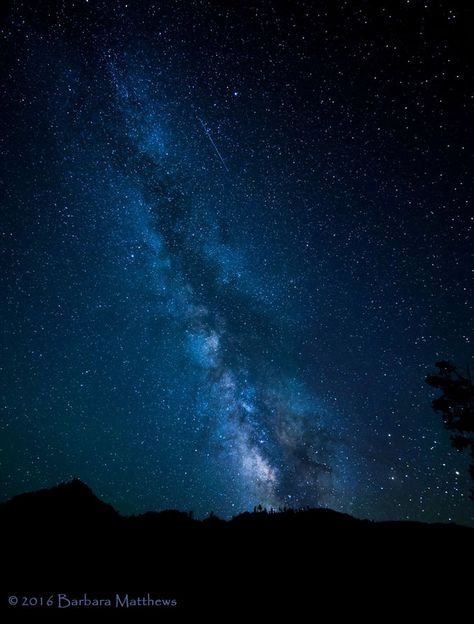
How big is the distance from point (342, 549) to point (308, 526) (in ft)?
5.22

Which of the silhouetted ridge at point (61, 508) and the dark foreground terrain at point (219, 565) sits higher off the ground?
the silhouetted ridge at point (61, 508)

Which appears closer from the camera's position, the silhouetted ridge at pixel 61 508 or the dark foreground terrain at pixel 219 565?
the dark foreground terrain at pixel 219 565

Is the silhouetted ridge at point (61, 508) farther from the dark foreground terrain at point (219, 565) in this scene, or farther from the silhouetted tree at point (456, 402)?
the silhouetted tree at point (456, 402)

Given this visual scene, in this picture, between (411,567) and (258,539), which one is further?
(258,539)

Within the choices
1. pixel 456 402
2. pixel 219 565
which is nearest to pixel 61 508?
pixel 219 565

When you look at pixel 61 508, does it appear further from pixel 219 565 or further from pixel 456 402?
pixel 456 402

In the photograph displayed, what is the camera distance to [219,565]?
30.1 ft

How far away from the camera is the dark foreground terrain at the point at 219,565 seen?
7.46 m

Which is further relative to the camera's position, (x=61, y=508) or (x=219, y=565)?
(x=61, y=508)

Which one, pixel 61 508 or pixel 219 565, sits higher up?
pixel 61 508

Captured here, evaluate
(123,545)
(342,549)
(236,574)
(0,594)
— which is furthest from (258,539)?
(0,594)

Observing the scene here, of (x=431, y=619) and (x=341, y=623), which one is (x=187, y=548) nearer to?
(x=341, y=623)

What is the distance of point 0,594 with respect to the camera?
24.1ft

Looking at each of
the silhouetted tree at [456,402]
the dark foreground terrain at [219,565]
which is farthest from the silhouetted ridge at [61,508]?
the silhouetted tree at [456,402]
